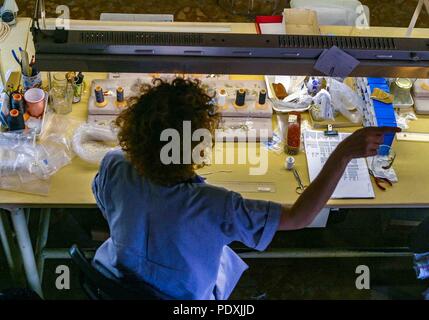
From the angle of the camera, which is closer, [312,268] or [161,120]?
[161,120]

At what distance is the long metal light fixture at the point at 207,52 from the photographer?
1.96m

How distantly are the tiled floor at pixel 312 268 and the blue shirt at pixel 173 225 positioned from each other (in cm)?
102

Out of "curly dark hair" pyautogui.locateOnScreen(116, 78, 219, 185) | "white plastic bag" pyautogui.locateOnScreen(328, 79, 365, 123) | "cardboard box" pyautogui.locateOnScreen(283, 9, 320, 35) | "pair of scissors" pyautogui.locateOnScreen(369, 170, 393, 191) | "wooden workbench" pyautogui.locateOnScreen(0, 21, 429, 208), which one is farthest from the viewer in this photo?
"cardboard box" pyautogui.locateOnScreen(283, 9, 320, 35)

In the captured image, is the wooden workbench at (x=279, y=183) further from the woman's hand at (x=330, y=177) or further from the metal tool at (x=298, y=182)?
the woman's hand at (x=330, y=177)

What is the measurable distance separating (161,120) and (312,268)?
1.61m

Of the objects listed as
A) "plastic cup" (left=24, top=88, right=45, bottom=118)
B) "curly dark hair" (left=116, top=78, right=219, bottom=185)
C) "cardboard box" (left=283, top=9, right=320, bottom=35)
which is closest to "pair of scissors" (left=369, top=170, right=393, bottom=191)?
"cardboard box" (left=283, top=9, right=320, bottom=35)

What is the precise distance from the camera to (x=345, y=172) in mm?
2525

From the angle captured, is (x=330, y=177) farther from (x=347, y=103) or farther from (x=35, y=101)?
(x=35, y=101)

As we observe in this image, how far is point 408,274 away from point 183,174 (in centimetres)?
172

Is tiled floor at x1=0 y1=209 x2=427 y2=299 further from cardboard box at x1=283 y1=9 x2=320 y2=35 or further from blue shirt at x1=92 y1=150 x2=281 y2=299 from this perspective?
blue shirt at x1=92 y1=150 x2=281 y2=299

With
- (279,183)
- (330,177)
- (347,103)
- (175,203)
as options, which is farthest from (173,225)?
(347,103)

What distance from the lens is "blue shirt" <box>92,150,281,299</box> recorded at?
182 centimetres

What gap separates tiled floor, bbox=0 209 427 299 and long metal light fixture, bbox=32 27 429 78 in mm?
1125
